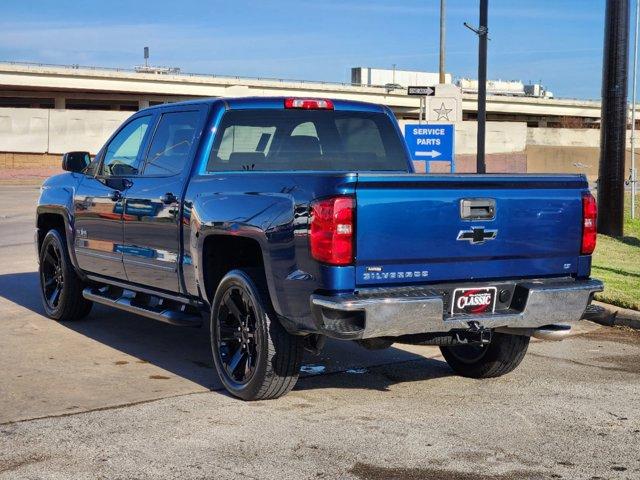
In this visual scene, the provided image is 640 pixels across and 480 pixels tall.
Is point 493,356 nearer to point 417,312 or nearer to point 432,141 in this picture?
point 417,312

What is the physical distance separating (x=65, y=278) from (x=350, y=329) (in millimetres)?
4415

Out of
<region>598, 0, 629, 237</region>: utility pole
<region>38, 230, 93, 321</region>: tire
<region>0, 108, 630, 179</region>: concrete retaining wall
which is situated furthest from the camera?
<region>0, 108, 630, 179</region>: concrete retaining wall

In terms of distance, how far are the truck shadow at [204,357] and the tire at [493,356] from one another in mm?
202

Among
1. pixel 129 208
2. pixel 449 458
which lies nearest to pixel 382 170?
pixel 129 208

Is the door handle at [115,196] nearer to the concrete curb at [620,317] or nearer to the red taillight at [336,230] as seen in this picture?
the red taillight at [336,230]

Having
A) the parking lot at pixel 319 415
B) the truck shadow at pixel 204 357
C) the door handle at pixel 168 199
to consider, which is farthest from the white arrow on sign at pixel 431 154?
the door handle at pixel 168 199

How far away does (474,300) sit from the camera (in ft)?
20.1

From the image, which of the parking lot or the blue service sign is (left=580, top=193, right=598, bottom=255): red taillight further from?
the blue service sign

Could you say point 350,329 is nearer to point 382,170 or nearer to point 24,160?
point 382,170

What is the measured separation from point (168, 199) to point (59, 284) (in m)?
2.74

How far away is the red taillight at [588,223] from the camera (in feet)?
21.5

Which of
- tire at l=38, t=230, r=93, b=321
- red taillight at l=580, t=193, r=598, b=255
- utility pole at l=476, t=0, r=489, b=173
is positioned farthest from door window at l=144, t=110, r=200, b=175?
utility pole at l=476, t=0, r=489, b=173

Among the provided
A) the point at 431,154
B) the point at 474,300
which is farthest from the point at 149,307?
the point at 431,154

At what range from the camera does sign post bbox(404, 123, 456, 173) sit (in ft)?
67.7
